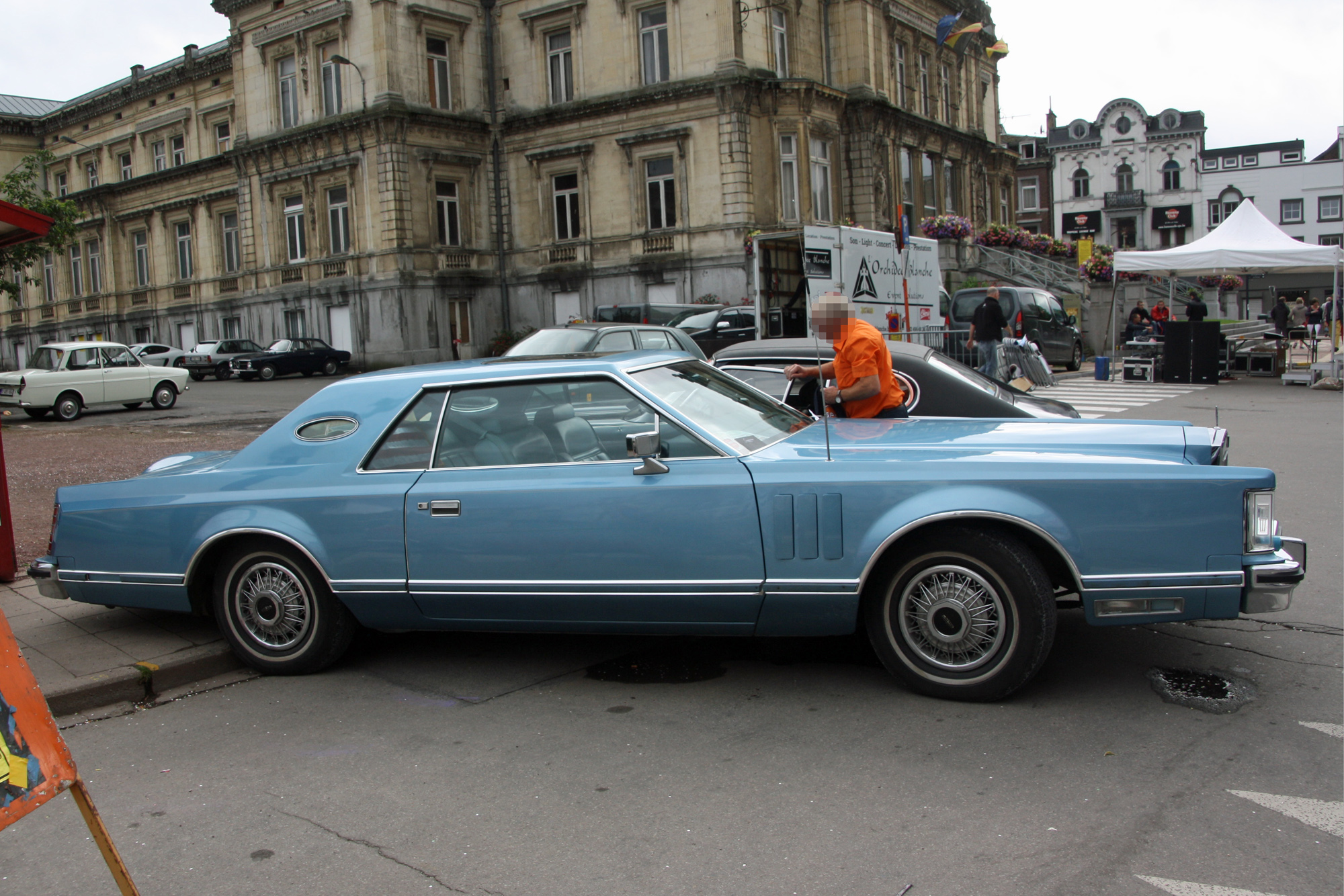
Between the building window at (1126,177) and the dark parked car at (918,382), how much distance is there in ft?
239

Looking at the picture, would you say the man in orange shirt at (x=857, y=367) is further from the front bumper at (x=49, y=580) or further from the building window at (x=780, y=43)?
the building window at (x=780, y=43)

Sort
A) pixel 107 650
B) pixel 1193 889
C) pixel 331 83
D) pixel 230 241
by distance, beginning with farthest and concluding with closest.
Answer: pixel 230 241, pixel 331 83, pixel 107 650, pixel 1193 889

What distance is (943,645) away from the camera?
166 inches

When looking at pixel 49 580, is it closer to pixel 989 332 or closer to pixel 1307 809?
pixel 1307 809

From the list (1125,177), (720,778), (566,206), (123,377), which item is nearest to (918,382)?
(720,778)

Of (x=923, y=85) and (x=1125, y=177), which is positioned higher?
(x=1125, y=177)

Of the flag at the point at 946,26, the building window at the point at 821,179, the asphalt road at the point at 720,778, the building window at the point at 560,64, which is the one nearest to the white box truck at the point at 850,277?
the building window at the point at 821,179

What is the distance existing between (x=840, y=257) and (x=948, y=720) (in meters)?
14.7

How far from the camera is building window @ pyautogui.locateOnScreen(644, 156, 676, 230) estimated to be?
32406mm

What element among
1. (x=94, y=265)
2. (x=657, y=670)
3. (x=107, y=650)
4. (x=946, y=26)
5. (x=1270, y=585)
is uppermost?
(x=946, y=26)

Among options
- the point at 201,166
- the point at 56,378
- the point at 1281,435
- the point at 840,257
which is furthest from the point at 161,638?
the point at 201,166

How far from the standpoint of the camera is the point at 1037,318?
23609 mm

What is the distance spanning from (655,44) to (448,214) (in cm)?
919

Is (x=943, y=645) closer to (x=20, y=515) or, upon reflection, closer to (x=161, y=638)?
(x=161, y=638)
